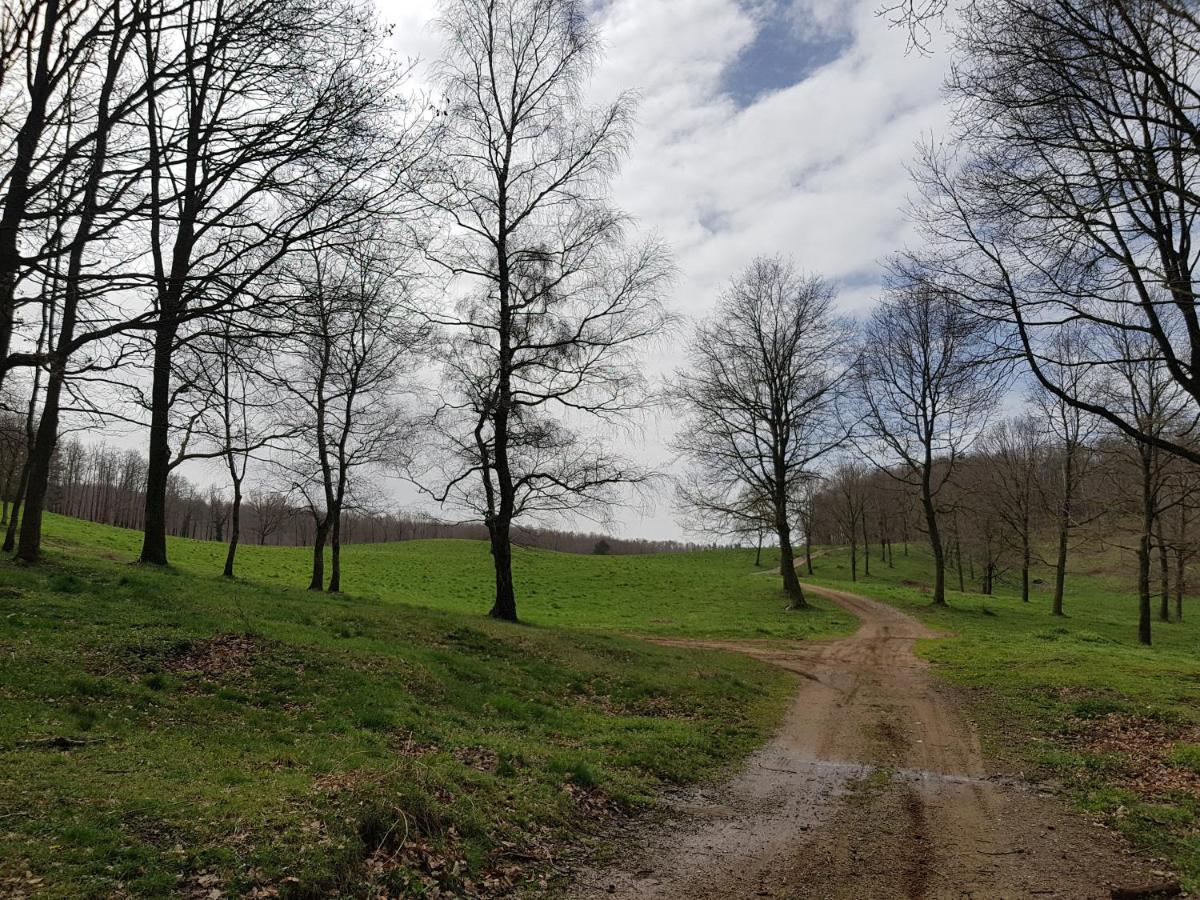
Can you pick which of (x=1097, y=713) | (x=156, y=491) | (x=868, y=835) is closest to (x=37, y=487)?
(x=156, y=491)

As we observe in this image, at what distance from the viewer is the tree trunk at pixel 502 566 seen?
1864 centimetres

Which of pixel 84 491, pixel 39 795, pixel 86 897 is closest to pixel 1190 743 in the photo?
pixel 86 897

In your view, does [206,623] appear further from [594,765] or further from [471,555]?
[471,555]

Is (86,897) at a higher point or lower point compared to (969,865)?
higher

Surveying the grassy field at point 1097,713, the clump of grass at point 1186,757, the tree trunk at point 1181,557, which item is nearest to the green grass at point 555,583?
the grassy field at point 1097,713

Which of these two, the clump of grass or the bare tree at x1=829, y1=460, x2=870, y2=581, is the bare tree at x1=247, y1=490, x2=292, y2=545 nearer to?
the clump of grass

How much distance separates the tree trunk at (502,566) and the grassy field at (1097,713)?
37.5ft

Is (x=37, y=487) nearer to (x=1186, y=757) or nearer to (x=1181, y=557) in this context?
(x=1186, y=757)

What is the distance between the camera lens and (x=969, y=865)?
5.68 meters

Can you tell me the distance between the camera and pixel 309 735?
738 centimetres

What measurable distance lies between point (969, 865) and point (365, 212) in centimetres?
835

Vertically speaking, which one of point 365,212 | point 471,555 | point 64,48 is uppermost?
point 64,48

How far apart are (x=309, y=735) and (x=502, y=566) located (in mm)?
11883

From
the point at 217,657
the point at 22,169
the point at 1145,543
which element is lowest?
the point at 217,657
